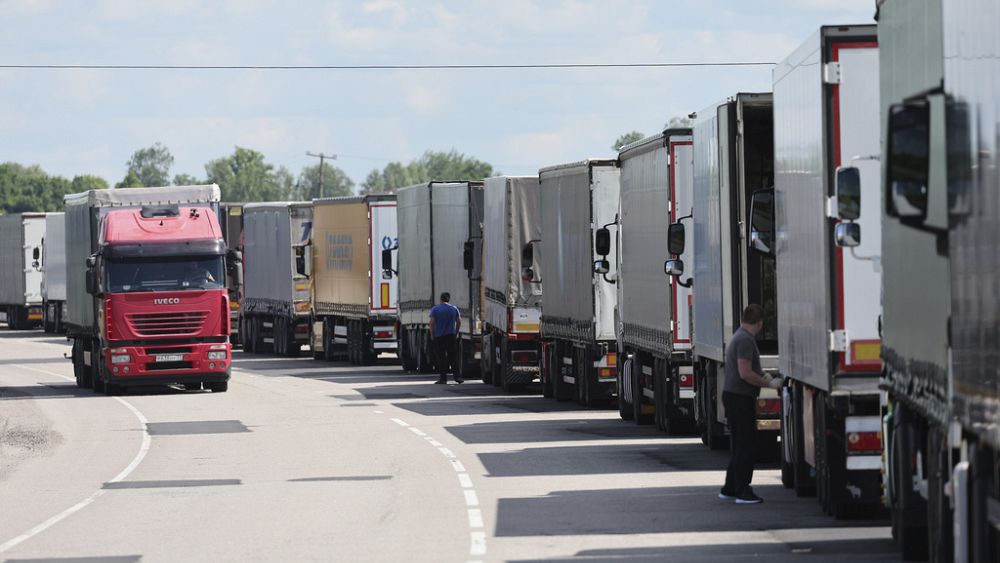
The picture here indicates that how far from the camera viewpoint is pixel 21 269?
7800 centimetres

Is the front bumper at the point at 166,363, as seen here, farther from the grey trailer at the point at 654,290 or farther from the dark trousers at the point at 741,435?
the dark trousers at the point at 741,435

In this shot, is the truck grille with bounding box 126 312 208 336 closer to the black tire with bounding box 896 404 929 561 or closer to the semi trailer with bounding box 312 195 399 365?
the semi trailer with bounding box 312 195 399 365

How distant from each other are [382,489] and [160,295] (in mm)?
17741

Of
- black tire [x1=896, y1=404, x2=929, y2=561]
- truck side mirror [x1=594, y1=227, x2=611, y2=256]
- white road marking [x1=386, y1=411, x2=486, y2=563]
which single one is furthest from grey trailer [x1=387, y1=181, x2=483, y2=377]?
black tire [x1=896, y1=404, x2=929, y2=561]

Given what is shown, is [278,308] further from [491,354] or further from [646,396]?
[646,396]

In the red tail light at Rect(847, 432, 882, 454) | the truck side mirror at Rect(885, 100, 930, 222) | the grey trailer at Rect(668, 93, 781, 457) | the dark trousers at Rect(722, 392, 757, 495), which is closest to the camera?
the truck side mirror at Rect(885, 100, 930, 222)

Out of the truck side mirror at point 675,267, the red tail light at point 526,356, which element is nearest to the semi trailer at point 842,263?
the truck side mirror at point 675,267

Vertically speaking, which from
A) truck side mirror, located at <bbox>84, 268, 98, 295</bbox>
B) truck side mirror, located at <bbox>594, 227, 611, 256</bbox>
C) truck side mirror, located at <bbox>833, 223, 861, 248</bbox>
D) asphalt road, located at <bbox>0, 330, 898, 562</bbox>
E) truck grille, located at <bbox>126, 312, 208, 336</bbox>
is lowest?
asphalt road, located at <bbox>0, 330, 898, 562</bbox>

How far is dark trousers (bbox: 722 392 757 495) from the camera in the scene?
55.2ft

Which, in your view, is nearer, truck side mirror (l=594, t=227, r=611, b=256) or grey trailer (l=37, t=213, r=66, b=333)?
truck side mirror (l=594, t=227, r=611, b=256)

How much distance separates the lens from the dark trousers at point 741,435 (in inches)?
662

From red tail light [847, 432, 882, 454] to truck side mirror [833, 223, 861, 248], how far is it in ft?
4.83

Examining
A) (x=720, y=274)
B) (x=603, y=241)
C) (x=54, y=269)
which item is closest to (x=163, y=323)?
(x=603, y=241)

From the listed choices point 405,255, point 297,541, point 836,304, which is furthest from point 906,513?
point 405,255
